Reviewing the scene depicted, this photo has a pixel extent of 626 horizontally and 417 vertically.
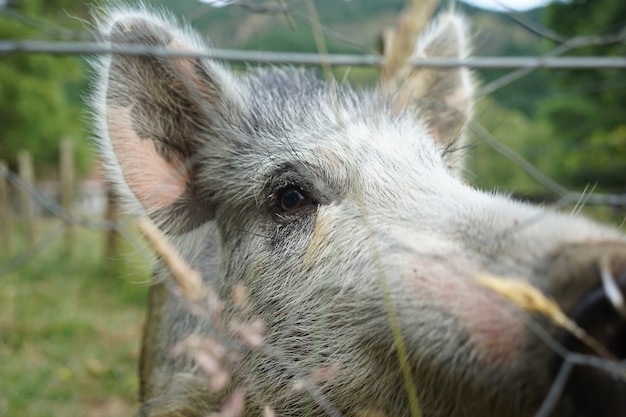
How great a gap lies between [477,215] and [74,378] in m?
4.09

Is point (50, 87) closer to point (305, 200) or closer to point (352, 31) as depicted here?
point (352, 31)

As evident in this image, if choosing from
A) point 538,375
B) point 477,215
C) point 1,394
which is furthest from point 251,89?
point 1,394

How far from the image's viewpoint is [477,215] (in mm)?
1532

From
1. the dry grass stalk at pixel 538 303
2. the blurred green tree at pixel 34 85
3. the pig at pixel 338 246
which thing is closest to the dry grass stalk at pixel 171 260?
the pig at pixel 338 246

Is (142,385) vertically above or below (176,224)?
below

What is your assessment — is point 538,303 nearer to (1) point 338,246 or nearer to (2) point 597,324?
(2) point 597,324

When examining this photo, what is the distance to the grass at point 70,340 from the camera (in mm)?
4273

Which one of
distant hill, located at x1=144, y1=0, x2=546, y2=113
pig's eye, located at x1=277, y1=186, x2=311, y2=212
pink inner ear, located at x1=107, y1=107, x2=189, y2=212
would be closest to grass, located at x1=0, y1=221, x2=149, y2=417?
pink inner ear, located at x1=107, y1=107, x2=189, y2=212

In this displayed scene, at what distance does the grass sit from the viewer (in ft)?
14.0

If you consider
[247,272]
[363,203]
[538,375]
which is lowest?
[247,272]

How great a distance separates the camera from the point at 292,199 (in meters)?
2.12

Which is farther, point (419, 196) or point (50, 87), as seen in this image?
point (50, 87)

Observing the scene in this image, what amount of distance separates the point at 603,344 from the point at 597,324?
1.4 inches

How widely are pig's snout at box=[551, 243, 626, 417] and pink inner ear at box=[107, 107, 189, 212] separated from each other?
1614mm
